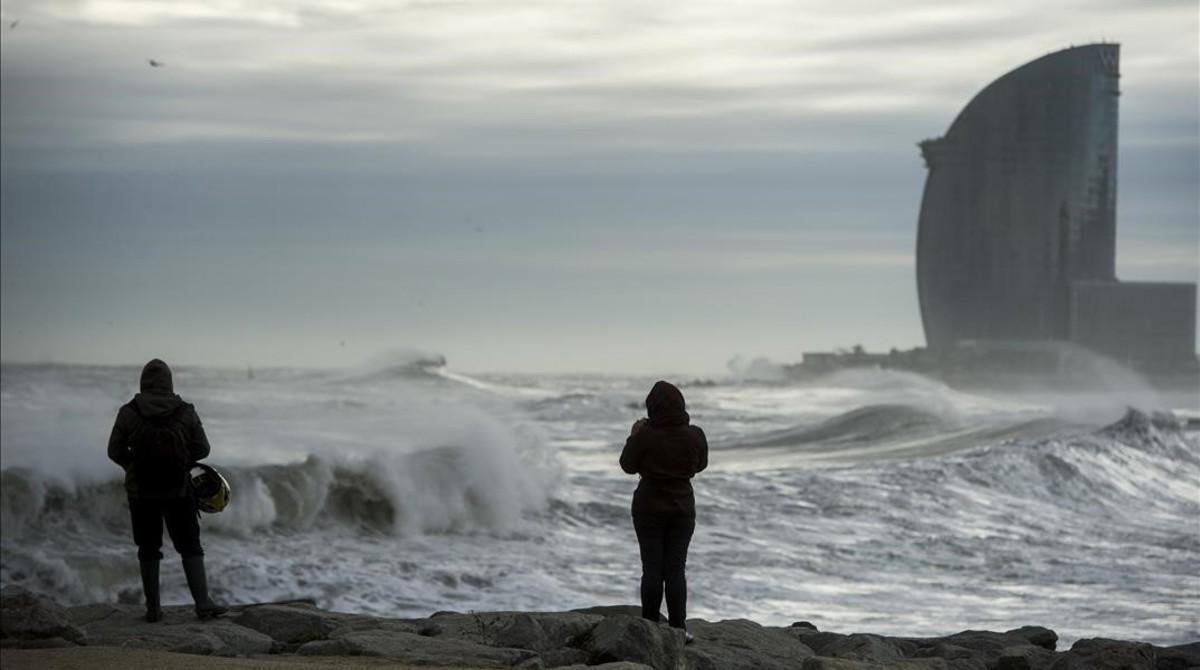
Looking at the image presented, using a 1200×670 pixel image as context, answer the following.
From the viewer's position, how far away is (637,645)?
8352 mm

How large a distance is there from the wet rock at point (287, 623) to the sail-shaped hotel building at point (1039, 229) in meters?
121

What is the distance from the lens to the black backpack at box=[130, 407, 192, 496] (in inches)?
363

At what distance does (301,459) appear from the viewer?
2403cm

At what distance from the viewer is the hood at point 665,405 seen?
359 inches

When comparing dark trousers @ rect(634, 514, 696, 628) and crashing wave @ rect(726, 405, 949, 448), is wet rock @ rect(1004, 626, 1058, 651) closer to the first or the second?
dark trousers @ rect(634, 514, 696, 628)

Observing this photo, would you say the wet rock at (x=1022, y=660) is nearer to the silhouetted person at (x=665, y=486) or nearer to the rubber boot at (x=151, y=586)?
the silhouetted person at (x=665, y=486)

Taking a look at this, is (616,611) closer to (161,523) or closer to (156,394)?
(161,523)

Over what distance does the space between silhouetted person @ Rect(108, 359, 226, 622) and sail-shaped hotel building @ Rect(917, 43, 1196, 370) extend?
121304mm

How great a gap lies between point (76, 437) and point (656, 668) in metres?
18.5

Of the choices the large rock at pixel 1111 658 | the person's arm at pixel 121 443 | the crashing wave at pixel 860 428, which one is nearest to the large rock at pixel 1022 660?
the large rock at pixel 1111 658

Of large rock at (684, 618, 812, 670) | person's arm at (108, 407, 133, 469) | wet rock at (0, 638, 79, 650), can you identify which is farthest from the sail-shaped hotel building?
wet rock at (0, 638, 79, 650)

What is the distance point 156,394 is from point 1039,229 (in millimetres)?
130668

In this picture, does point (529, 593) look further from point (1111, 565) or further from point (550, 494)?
point (550, 494)

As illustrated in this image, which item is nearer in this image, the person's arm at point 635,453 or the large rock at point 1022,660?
the person's arm at point 635,453
